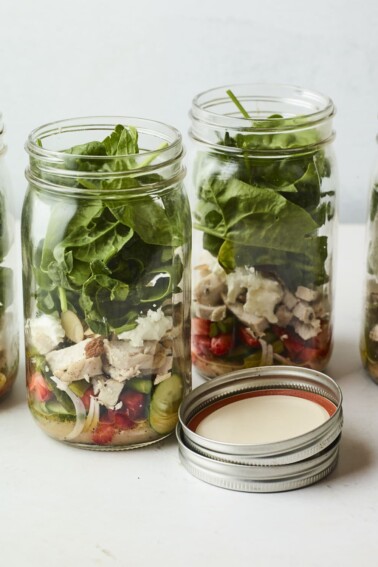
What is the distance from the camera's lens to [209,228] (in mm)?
1450

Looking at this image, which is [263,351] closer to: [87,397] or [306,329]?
[306,329]

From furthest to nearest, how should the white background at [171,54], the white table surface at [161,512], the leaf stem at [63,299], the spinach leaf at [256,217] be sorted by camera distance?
1. the white background at [171,54]
2. the spinach leaf at [256,217]
3. the leaf stem at [63,299]
4. the white table surface at [161,512]

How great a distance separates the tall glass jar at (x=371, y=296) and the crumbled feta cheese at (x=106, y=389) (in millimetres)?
413

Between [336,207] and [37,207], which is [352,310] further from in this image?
[37,207]

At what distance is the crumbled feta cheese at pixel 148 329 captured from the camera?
1298 millimetres

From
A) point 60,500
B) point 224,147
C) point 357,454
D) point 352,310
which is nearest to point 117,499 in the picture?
point 60,500

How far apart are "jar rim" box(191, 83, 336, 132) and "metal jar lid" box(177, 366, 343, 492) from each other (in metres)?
0.35

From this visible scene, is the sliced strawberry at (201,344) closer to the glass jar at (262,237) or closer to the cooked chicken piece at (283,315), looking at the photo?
Result: the glass jar at (262,237)

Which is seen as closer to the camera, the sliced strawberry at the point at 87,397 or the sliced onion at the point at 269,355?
the sliced strawberry at the point at 87,397

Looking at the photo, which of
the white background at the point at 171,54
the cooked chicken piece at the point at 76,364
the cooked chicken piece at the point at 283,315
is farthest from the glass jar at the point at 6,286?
the white background at the point at 171,54

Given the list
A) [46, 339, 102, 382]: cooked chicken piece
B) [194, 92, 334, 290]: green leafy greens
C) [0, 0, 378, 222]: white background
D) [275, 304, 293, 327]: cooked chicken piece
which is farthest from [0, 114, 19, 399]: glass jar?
[0, 0, 378, 222]: white background

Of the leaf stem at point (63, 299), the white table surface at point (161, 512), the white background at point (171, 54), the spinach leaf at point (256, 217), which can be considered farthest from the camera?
the white background at point (171, 54)

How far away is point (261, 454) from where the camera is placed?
1.26 metres

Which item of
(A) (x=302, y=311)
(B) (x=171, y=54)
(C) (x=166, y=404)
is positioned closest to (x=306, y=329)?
(A) (x=302, y=311)
